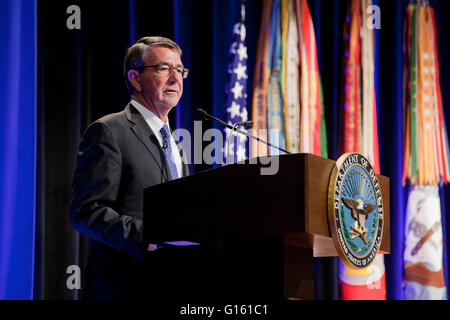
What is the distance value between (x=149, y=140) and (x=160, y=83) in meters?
0.23

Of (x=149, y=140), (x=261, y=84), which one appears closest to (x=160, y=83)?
(x=149, y=140)

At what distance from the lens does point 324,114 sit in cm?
388

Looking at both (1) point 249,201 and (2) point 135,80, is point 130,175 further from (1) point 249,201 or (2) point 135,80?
(1) point 249,201

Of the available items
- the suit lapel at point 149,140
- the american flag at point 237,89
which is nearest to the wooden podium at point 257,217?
the suit lapel at point 149,140

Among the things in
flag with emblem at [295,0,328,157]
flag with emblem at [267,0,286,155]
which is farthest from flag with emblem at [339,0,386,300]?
flag with emblem at [267,0,286,155]

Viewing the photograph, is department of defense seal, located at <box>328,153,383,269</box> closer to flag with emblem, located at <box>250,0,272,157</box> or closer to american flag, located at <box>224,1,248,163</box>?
american flag, located at <box>224,1,248,163</box>

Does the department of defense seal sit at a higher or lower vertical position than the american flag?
lower

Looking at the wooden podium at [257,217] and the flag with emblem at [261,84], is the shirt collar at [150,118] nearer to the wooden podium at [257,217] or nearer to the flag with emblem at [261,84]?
the wooden podium at [257,217]

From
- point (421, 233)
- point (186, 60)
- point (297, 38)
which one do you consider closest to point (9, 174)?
point (186, 60)

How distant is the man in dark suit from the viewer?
1723mm

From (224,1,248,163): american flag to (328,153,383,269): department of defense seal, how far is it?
1.66 metres

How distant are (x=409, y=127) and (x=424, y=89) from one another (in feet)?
A: 0.85

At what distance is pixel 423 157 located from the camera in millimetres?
4012
